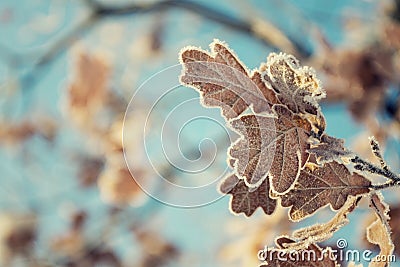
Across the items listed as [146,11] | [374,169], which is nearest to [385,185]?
[374,169]

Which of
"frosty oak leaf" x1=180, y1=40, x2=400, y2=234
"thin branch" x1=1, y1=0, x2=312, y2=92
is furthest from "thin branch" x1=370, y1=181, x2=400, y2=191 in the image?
"thin branch" x1=1, y1=0, x2=312, y2=92

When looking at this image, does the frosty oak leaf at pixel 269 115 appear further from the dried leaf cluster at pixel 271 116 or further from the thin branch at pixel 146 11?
the thin branch at pixel 146 11

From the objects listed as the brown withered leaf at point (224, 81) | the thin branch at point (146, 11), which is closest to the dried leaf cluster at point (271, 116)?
the brown withered leaf at point (224, 81)

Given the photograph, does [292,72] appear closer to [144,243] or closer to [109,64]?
[109,64]

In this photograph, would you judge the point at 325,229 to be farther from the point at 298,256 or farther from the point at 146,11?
the point at 146,11

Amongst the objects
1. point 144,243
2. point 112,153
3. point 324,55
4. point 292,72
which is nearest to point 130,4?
point 112,153
